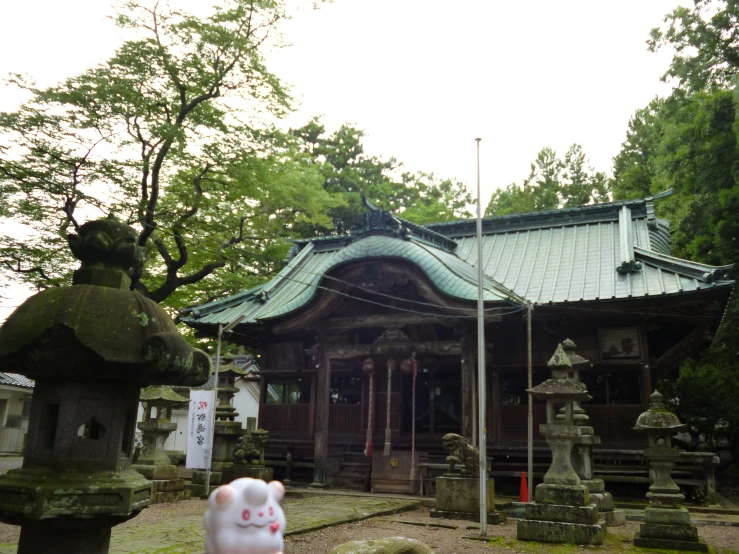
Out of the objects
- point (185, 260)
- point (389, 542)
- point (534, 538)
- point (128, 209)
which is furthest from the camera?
point (185, 260)

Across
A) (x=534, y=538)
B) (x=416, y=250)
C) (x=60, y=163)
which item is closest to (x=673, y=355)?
(x=416, y=250)

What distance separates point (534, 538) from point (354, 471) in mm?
8121

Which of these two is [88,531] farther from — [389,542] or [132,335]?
[389,542]

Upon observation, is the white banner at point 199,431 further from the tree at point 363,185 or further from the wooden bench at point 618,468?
the tree at point 363,185

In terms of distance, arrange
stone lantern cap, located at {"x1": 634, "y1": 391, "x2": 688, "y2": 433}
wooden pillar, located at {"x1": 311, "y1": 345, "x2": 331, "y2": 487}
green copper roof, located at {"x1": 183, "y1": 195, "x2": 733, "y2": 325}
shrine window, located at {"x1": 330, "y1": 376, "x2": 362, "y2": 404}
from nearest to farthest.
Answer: stone lantern cap, located at {"x1": 634, "y1": 391, "x2": 688, "y2": 433}
green copper roof, located at {"x1": 183, "y1": 195, "x2": 733, "y2": 325}
wooden pillar, located at {"x1": 311, "y1": 345, "x2": 331, "y2": 487}
shrine window, located at {"x1": 330, "y1": 376, "x2": 362, "y2": 404}

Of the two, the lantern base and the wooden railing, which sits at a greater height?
the wooden railing

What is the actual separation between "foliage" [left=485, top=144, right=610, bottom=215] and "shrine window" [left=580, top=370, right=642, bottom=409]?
2243 centimetres

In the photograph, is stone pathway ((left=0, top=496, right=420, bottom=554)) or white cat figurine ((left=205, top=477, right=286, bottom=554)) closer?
white cat figurine ((left=205, top=477, right=286, bottom=554))

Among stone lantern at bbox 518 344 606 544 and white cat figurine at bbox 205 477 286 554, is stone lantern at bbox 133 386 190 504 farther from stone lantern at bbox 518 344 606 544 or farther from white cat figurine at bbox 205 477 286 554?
white cat figurine at bbox 205 477 286 554

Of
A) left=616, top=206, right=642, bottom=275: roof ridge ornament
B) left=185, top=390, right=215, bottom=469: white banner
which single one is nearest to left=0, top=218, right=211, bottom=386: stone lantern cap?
left=185, top=390, right=215, bottom=469: white banner

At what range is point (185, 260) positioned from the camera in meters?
16.4

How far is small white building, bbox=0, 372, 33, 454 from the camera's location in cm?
3077

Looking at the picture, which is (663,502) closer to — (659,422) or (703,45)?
(659,422)

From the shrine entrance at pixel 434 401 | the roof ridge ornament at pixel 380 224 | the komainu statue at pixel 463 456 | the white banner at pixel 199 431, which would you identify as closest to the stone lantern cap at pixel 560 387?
the komainu statue at pixel 463 456
